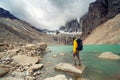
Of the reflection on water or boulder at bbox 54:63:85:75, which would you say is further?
boulder at bbox 54:63:85:75

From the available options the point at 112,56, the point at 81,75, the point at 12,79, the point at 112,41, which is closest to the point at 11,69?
the point at 12,79

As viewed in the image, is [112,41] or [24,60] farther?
[112,41]

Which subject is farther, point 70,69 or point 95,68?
point 95,68

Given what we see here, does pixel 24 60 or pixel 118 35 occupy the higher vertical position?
pixel 118 35

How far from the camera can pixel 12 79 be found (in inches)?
586

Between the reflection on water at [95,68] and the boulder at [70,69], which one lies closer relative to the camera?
the reflection on water at [95,68]

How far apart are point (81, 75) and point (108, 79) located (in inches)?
107

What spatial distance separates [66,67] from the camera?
19.0 meters

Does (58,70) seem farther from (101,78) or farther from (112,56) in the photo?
(112,56)

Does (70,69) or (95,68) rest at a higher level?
(70,69)

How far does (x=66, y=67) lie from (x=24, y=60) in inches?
285

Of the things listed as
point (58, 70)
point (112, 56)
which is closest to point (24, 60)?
point (58, 70)

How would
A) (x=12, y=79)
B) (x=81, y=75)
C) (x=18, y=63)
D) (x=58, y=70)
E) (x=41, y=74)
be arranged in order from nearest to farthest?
(x=12, y=79) → (x=81, y=75) → (x=41, y=74) → (x=58, y=70) → (x=18, y=63)

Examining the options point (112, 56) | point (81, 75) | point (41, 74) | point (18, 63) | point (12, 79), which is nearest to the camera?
point (12, 79)
